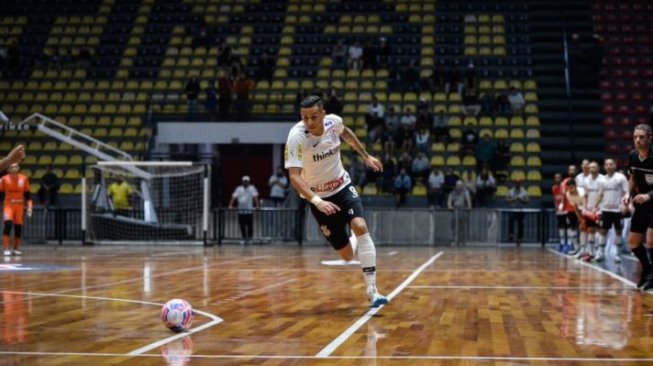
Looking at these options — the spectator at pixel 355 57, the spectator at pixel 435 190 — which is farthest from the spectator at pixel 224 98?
the spectator at pixel 435 190

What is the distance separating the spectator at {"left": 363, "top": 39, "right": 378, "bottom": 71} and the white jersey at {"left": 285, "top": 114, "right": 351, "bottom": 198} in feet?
91.4

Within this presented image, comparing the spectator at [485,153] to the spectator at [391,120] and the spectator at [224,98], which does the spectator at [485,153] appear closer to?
the spectator at [391,120]

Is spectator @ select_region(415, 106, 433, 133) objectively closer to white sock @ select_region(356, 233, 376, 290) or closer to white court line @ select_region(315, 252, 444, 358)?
white court line @ select_region(315, 252, 444, 358)

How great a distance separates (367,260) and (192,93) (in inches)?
1065

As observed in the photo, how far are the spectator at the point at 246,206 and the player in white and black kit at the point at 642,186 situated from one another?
18.5 m

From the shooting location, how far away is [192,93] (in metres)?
37.9

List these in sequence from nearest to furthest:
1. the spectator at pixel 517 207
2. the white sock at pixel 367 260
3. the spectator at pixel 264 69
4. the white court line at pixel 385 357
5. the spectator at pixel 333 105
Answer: the white court line at pixel 385 357 → the white sock at pixel 367 260 → the spectator at pixel 517 207 → the spectator at pixel 333 105 → the spectator at pixel 264 69

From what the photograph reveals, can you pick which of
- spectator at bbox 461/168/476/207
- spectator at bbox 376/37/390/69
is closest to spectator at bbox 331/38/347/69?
spectator at bbox 376/37/390/69

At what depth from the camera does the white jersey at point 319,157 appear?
11430 millimetres

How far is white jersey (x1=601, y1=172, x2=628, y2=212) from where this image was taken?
22.1 m

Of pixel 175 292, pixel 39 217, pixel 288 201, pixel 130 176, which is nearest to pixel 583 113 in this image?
pixel 288 201

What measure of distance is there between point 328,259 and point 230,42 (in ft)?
68.4

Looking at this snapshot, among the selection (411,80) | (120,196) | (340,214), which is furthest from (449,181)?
(340,214)

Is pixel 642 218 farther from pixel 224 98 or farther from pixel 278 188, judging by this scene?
pixel 224 98
